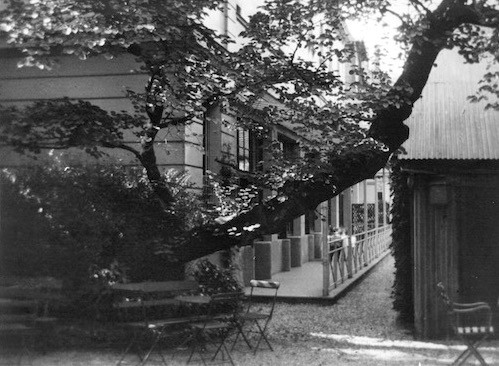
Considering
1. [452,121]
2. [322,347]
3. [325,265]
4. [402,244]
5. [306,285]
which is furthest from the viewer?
[306,285]

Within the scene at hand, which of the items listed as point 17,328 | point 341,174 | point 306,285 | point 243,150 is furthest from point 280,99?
point 306,285

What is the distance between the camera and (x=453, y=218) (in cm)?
1037

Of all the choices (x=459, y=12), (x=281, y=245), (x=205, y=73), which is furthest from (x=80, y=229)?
(x=281, y=245)

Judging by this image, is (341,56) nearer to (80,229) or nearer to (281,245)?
(80,229)

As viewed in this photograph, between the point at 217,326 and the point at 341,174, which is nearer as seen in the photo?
the point at 217,326

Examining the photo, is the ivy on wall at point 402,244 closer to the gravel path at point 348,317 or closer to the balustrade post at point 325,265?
the gravel path at point 348,317

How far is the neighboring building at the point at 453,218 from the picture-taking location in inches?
403

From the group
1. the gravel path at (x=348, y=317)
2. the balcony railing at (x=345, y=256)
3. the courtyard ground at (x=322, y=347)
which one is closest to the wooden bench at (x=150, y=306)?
the courtyard ground at (x=322, y=347)

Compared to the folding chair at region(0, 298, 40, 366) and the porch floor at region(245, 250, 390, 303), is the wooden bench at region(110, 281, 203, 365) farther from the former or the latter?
the porch floor at region(245, 250, 390, 303)

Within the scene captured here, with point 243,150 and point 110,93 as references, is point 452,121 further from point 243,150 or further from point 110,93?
point 243,150

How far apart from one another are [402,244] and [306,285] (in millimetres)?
4982

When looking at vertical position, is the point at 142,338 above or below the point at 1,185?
below

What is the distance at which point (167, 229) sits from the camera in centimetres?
977

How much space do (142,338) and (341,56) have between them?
4.86 m
